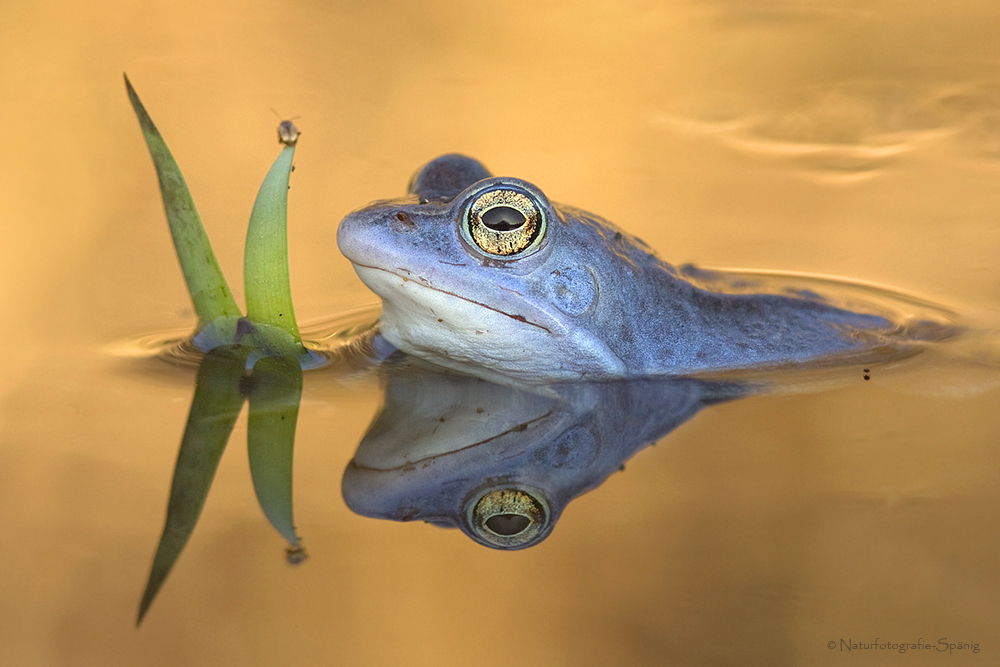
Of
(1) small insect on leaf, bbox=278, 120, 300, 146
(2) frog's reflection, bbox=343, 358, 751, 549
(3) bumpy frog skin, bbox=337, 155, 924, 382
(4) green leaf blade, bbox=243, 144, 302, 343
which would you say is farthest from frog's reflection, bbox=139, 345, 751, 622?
(1) small insect on leaf, bbox=278, 120, 300, 146

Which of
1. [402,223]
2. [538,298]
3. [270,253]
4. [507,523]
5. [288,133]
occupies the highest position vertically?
[288,133]

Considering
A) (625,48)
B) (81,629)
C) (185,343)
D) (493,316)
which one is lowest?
(81,629)

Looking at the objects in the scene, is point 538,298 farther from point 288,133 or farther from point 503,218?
point 288,133

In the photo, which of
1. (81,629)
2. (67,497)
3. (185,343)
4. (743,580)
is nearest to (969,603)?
(743,580)

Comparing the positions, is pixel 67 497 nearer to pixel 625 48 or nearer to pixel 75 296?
pixel 75 296

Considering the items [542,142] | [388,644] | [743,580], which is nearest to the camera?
[388,644]

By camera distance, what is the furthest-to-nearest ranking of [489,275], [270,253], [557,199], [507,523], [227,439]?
[557,199] → [489,275] → [270,253] → [227,439] → [507,523]

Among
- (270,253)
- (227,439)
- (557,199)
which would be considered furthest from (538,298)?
(557,199)

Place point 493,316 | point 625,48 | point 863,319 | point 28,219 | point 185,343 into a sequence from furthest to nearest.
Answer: point 625,48
point 28,219
point 863,319
point 185,343
point 493,316
